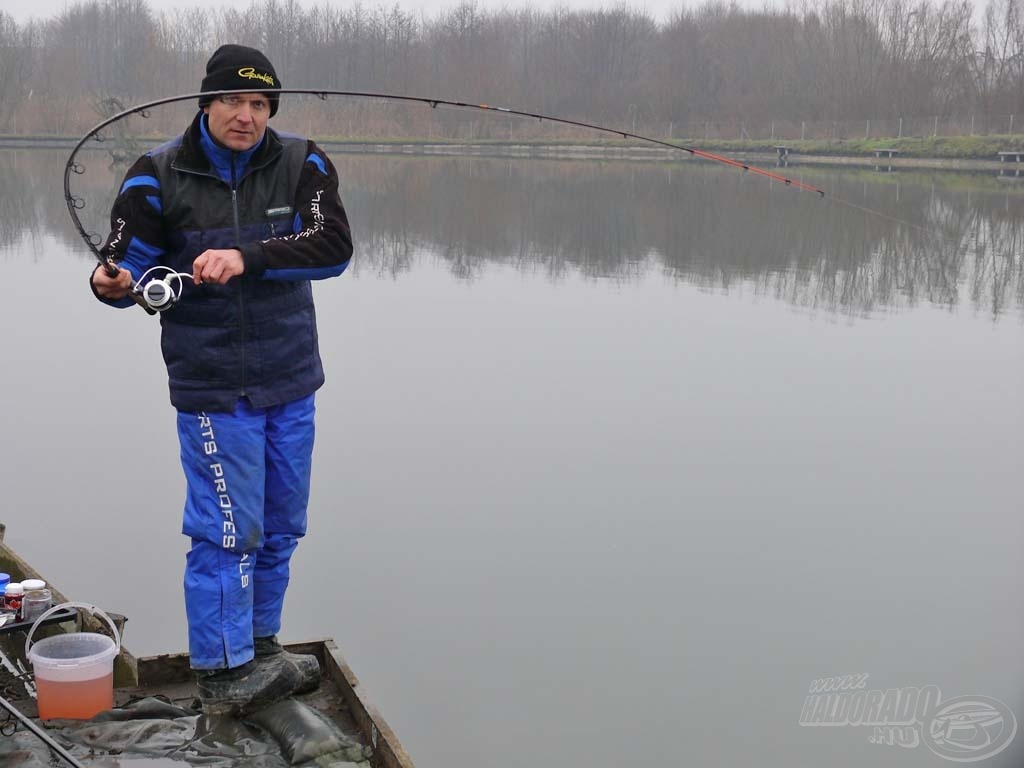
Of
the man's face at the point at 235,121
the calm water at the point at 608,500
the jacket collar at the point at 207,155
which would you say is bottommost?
the calm water at the point at 608,500

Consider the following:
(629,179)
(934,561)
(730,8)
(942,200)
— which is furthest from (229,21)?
(934,561)

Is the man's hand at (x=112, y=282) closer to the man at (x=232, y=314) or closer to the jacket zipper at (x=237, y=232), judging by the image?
the man at (x=232, y=314)

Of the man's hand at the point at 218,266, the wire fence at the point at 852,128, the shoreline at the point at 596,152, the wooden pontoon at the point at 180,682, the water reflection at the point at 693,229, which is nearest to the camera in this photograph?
the man's hand at the point at 218,266

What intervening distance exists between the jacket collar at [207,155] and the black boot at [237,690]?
4.13ft

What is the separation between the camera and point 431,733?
4328 mm

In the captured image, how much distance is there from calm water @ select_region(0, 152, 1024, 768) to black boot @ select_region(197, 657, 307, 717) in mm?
959

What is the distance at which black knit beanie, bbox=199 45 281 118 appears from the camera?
335cm

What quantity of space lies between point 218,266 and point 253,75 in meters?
0.54

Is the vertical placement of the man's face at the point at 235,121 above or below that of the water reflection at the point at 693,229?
above

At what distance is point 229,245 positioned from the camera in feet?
11.0

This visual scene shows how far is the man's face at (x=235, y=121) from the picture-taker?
330 centimetres

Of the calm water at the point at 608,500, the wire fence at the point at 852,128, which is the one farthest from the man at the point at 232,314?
the wire fence at the point at 852,128

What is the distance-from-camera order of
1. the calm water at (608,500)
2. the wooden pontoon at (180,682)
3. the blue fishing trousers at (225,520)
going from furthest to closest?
the calm water at (608,500), the wooden pontoon at (180,682), the blue fishing trousers at (225,520)

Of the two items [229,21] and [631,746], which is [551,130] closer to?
[229,21]
